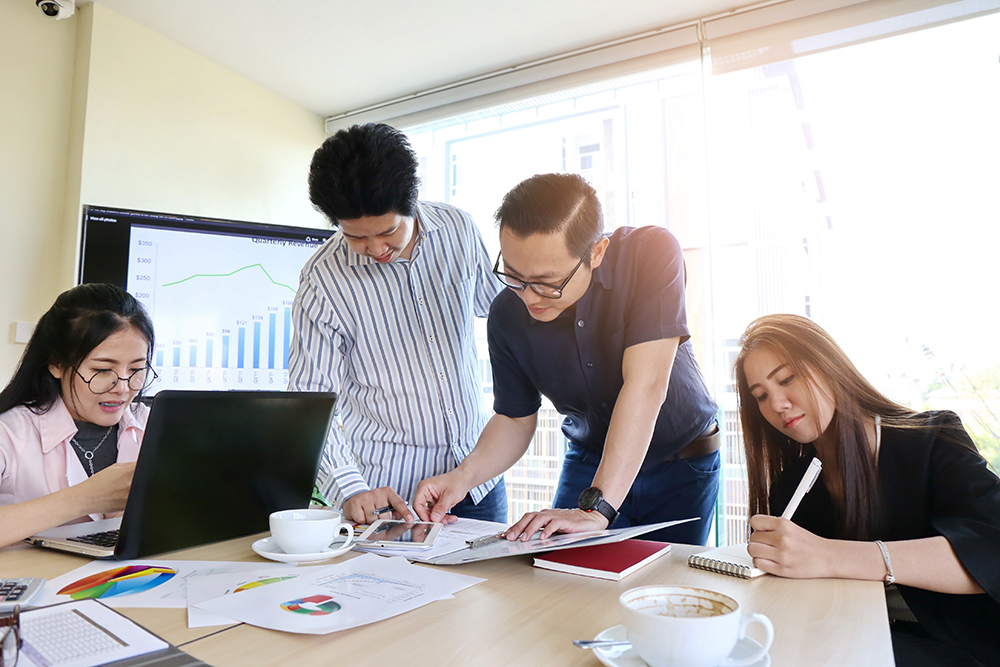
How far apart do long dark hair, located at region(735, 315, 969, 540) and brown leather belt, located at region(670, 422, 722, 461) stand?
0.13m

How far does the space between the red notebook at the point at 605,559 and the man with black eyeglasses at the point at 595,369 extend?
56 millimetres

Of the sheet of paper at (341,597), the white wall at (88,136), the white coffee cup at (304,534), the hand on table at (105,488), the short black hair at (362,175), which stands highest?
the white wall at (88,136)

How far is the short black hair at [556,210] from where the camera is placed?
1.26 m

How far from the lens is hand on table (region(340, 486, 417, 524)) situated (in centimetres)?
128

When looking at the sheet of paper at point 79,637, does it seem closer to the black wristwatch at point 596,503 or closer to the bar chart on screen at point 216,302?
the black wristwatch at point 596,503

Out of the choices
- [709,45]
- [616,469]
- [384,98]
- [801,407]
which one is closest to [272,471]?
[616,469]

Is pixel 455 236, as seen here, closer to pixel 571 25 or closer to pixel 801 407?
pixel 801 407

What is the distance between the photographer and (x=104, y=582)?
2.83 feet

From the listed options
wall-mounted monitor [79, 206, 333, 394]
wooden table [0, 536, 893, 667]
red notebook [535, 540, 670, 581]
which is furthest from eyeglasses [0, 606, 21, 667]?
wall-mounted monitor [79, 206, 333, 394]

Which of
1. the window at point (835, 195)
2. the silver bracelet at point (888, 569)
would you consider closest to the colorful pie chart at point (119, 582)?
the silver bracelet at point (888, 569)

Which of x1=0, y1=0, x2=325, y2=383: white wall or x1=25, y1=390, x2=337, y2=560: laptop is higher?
x1=0, y1=0, x2=325, y2=383: white wall

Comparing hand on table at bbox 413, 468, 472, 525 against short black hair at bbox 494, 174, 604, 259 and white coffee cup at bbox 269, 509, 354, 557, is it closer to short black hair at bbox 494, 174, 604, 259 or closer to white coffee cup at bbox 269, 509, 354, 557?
white coffee cup at bbox 269, 509, 354, 557

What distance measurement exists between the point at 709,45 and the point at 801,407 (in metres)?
2.10

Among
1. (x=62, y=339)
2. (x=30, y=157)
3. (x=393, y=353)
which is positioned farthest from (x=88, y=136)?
(x=393, y=353)
